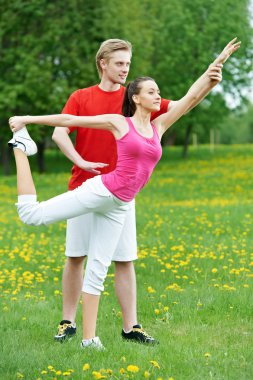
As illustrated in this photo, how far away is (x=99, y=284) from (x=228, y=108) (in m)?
31.8

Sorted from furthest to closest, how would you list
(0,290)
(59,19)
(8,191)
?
(59,19), (8,191), (0,290)

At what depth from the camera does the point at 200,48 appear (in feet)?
109

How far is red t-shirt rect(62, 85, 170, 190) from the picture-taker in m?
5.65

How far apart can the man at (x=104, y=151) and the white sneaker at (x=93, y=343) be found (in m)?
0.42

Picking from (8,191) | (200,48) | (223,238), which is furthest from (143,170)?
(200,48)

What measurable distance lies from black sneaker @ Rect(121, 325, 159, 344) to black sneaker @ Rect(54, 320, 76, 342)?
431 mm

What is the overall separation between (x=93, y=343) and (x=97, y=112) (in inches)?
68.9

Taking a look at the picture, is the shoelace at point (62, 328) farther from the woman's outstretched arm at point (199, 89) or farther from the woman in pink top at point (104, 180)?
the woman's outstretched arm at point (199, 89)

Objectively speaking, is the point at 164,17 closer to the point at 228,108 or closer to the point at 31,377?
the point at 228,108

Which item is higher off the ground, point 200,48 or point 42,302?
point 200,48

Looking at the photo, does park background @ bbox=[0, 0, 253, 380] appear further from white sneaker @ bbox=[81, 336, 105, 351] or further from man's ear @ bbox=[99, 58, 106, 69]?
man's ear @ bbox=[99, 58, 106, 69]

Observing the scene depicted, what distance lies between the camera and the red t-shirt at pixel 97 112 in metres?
5.65

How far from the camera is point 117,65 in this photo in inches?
218

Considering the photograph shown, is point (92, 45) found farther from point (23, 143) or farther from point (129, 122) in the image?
point (23, 143)
